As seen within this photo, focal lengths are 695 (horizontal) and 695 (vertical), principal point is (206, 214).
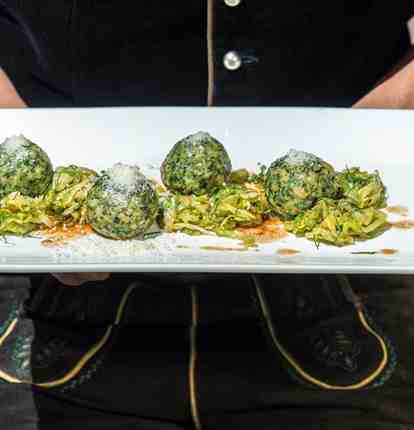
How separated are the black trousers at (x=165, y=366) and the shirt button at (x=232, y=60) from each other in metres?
0.73

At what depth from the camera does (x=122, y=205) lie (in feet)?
6.02

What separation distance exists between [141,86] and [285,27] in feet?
1.86

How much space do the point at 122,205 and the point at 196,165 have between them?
30 centimetres

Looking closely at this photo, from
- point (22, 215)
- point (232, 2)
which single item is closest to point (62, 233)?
point (22, 215)

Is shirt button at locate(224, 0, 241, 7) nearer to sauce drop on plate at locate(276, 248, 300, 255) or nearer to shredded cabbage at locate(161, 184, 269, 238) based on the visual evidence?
shredded cabbage at locate(161, 184, 269, 238)

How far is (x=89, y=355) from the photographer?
7.25ft

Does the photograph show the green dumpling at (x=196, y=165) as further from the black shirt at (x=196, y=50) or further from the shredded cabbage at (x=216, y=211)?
the black shirt at (x=196, y=50)

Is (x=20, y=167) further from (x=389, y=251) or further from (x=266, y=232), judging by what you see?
(x=389, y=251)

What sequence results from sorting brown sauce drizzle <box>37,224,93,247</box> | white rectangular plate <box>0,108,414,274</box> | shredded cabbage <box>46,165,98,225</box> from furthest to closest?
white rectangular plate <box>0,108,414,274</box>, shredded cabbage <box>46,165,98,225</box>, brown sauce drizzle <box>37,224,93,247</box>

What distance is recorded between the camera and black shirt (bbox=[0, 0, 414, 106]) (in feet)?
7.74

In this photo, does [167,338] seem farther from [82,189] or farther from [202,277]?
[82,189]

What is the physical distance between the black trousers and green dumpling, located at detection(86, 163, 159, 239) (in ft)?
1.78

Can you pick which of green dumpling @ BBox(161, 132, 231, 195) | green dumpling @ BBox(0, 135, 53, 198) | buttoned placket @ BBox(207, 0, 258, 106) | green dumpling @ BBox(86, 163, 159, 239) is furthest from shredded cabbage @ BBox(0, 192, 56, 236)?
buttoned placket @ BBox(207, 0, 258, 106)

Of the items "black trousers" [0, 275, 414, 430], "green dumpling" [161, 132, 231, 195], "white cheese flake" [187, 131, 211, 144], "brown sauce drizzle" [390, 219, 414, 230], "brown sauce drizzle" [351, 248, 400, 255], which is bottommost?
"black trousers" [0, 275, 414, 430]
